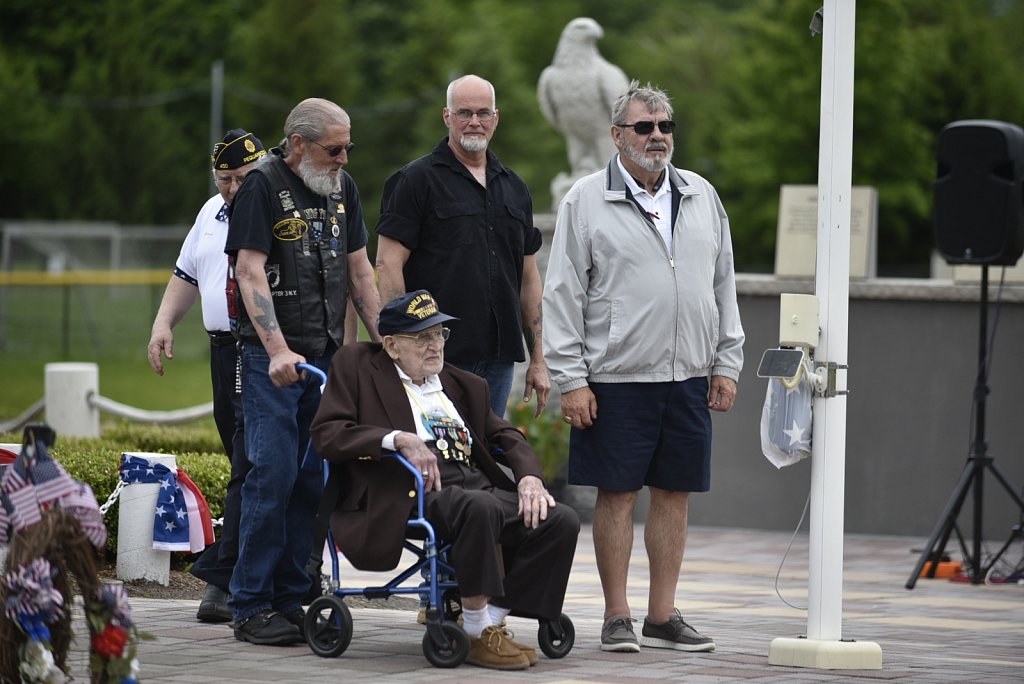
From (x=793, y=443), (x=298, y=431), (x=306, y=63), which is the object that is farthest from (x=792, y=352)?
(x=306, y=63)

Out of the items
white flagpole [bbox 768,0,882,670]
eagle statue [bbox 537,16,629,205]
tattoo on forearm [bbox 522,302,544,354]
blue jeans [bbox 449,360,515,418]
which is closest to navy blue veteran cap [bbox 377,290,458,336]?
blue jeans [bbox 449,360,515,418]

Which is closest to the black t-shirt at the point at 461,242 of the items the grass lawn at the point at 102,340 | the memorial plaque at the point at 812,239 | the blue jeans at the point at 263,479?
the blue jeans at the point at 263,479

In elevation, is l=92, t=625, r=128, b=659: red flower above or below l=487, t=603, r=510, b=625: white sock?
above

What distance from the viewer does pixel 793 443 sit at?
20.9 ft

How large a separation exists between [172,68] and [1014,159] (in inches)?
2077

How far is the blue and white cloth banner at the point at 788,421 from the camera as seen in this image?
6.34 m

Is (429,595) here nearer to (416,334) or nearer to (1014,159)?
(416,334)

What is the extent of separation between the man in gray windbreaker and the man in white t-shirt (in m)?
1.33

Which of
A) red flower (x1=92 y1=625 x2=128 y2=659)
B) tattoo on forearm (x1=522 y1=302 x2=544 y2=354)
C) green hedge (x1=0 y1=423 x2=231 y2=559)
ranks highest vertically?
tattoo on forearm (x1=522 y1=302 x2=544 y2=354)

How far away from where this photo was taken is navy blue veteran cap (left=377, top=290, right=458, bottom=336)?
248 inches

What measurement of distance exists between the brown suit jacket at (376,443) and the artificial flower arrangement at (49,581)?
121 centimetres

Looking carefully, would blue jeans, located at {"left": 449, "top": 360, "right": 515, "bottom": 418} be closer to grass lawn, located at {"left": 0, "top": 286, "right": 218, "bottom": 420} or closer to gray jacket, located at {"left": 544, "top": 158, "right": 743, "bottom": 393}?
gray jacket, located at {"left": 544, "top": 158, "right": 743, "bottom": 393}

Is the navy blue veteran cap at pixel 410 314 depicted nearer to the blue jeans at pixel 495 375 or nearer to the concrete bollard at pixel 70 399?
the blue jeans at pixel 495 375

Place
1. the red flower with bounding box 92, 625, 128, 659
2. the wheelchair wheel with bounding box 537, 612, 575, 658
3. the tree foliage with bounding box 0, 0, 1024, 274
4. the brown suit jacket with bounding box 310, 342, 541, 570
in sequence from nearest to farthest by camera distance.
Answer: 1. the red flower with bounding box 92, 625, 128, 659
2. the brown suit jacket with bounding box 310, 342, 541, 570
3. the wheelchair wheel with bounding box 537, 612, 575, 658
4. the tree foliage with bounding box 0, 0, 1024, 274
